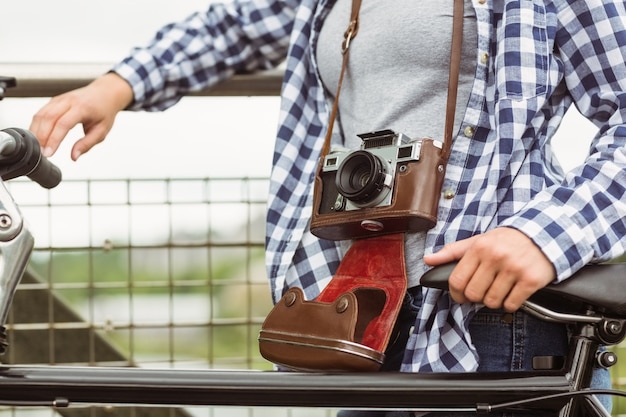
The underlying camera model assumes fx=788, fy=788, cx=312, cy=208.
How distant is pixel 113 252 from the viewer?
1699 millimetres

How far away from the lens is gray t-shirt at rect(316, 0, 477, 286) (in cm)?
101

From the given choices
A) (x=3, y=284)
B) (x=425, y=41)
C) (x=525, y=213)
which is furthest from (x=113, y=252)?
(x=525, y=213)

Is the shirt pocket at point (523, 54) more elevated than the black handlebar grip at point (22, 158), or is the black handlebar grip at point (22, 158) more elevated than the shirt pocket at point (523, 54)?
the shirt pocket at point (523, 54)

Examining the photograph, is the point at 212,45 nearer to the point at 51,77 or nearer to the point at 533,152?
Answer: the point at 51,77

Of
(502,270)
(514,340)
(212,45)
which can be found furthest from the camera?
(212,45)

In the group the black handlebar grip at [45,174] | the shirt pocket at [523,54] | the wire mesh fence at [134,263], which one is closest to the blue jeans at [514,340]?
the shirt pocket at [523,54]

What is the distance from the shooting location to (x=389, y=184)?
97cm

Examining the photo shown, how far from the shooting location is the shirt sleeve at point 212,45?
51.5 inches

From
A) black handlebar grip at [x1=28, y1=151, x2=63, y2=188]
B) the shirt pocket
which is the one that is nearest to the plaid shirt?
the shirt pocket

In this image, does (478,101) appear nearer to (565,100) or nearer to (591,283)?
(565,100)

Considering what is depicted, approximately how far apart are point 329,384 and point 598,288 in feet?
1.07

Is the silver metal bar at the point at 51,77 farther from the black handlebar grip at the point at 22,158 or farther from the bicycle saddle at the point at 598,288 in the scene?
the bicycle saddle at the point at 598,288

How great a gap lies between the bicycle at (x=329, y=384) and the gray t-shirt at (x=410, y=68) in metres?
0.15

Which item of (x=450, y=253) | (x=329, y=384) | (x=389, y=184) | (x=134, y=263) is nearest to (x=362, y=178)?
(x=389, y=184)
